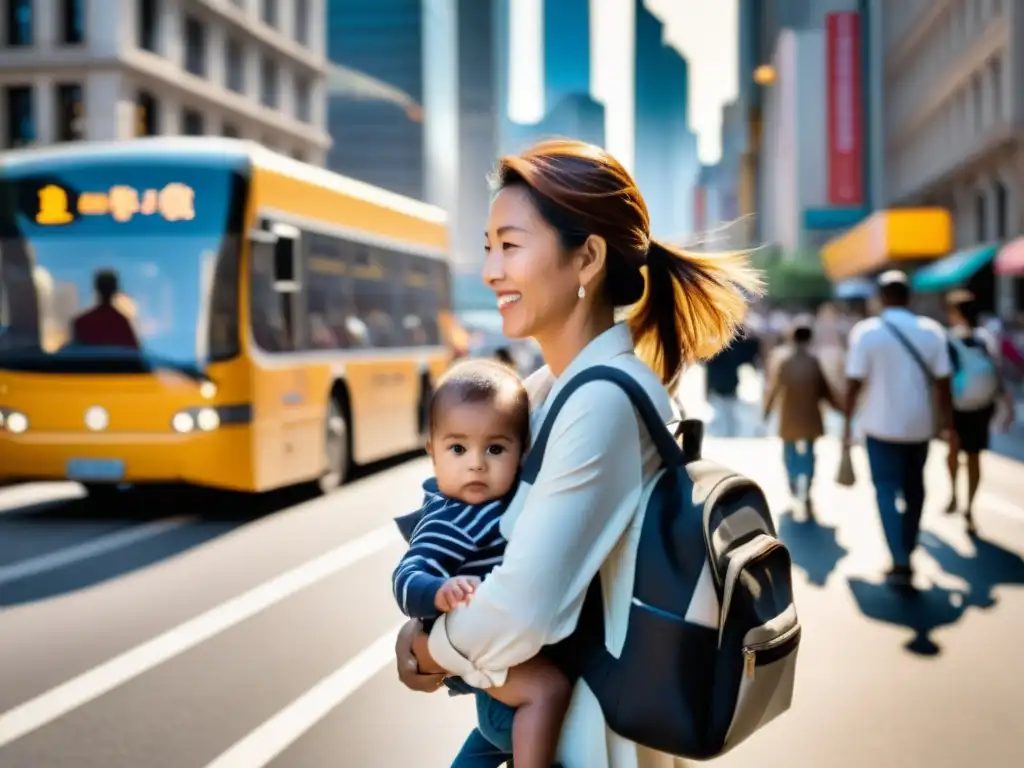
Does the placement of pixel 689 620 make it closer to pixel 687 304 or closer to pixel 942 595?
pixel 687 304

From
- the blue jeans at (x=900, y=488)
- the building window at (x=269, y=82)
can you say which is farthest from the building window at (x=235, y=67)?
the blue jeans at (x=900, y=488)

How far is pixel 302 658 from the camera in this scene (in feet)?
21.2

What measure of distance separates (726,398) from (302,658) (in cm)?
1217

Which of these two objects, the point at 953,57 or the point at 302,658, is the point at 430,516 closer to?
the point at 302,658

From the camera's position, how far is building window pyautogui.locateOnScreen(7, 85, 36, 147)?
4994 cm

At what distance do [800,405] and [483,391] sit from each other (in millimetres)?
9419

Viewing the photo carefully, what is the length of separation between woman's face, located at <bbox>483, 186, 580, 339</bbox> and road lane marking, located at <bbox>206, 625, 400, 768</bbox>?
9.40 feet

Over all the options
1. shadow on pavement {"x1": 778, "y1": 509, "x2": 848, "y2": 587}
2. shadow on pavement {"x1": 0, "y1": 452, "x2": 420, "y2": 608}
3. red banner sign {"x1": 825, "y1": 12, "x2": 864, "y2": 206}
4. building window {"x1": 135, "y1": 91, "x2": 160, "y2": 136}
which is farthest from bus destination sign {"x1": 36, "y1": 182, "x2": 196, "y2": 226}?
red banner sign {"x1": 825, "y1": 12, "x2": 864, "y2": 206}

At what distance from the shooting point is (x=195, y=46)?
5575 centimetres

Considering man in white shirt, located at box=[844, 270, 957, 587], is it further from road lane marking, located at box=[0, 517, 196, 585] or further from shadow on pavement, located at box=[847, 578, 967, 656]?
road lane marking, located at box=[0, 517, 196, 585]

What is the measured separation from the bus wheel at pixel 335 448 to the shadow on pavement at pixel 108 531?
27 cm

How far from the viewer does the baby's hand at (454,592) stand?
2.25 m

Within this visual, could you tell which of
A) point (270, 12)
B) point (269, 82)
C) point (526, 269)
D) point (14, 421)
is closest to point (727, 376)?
point (14, 421)

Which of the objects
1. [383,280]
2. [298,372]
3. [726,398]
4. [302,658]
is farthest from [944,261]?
[302,658]
